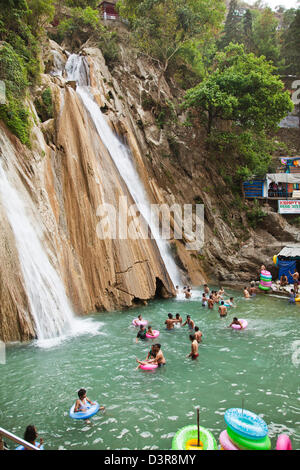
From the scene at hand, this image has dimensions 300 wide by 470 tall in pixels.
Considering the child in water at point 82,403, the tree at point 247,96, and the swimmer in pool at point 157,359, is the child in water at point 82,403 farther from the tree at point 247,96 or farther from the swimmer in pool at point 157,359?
the tree at point 247,96

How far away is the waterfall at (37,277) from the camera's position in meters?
11.6

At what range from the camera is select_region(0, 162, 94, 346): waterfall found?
11.6 metres

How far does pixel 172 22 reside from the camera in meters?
28.1

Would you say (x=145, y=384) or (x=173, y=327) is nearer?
(x=145, y=384)

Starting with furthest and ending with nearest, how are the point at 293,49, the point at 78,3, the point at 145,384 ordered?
the point at 293,49 → the point at 78,3 → the point at 145,384

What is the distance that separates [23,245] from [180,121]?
23365mm

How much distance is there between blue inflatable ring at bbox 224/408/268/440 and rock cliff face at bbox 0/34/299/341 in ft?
26.5

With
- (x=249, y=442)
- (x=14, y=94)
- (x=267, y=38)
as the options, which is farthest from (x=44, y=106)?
(x=267, y=38)

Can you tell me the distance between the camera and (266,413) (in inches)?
296

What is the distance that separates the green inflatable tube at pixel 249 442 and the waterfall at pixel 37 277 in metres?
7.67

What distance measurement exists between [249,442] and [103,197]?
44.0 ft

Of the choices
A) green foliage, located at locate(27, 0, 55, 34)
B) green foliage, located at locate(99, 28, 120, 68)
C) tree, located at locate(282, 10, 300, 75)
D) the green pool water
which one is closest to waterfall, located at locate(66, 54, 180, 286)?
green foliage, located at locate(27, 0, 55, 34)

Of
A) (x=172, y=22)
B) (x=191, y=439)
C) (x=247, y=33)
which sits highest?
(x=247, y=33)

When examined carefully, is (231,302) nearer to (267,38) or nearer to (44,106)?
(44,106)
